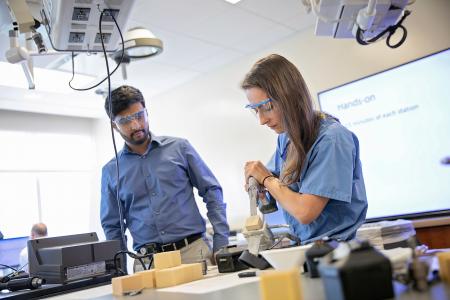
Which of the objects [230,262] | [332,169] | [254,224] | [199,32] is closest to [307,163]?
[332,169]

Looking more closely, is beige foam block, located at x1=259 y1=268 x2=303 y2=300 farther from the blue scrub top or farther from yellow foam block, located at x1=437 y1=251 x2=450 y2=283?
the blue scrub top

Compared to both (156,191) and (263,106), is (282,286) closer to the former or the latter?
(263,106)

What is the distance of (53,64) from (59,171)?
8.50ft

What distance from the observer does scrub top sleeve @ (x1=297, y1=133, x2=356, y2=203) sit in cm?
115

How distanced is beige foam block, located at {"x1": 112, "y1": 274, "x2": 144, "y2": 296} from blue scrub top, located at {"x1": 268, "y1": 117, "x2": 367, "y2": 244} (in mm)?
503

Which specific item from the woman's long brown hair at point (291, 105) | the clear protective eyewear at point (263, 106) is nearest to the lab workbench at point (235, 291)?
the woman's long brown hair at point (291, 105)

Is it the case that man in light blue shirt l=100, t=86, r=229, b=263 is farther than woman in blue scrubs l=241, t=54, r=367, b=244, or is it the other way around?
man in light blue shirt l=100, t=86, r=229, b=263

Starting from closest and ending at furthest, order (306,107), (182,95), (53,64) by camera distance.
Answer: (306,107) → (53,64) → (182,95)

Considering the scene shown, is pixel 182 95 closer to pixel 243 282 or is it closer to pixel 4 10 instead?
pixel 4 10

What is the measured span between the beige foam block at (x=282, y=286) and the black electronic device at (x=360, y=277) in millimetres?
51

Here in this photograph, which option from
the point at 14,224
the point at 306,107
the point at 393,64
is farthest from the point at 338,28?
the point at 14,224

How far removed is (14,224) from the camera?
221 inches

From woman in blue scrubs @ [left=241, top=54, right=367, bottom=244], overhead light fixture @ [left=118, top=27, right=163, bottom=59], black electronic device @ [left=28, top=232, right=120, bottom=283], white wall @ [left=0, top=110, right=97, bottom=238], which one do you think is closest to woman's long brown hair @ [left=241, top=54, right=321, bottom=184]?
woman in blue scrubs @ [left=241, top=54, right=367, bottom=244]

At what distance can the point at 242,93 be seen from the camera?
4.62 m
